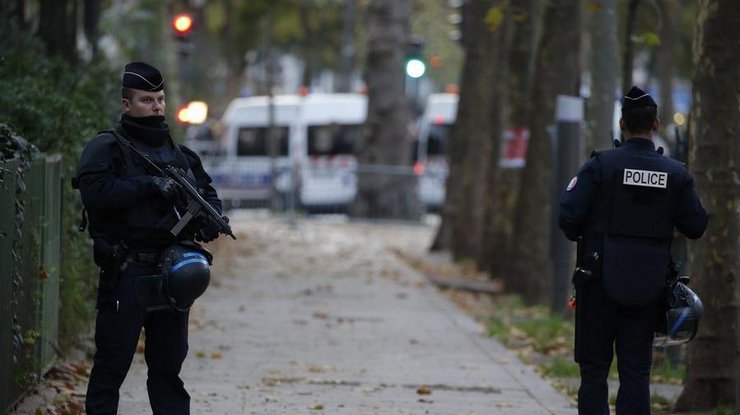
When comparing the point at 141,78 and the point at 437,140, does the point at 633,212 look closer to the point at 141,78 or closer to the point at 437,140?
the point at 141,78

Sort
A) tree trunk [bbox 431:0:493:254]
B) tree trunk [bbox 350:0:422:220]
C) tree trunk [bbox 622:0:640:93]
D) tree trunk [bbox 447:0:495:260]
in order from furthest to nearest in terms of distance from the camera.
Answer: tree trunk [bbox 350:0:422:220]
tree trunk [bbox 447:0:495:260]
tree trunk [bbox 431:0:493:254]
tree trunk [bbox 622:0:640:93]

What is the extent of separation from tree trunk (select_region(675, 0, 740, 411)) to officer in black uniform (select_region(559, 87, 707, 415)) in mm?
1818

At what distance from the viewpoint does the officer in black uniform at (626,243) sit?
697 cm

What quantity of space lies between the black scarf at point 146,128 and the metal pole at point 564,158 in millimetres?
7793

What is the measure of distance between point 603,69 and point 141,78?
23.6 ft

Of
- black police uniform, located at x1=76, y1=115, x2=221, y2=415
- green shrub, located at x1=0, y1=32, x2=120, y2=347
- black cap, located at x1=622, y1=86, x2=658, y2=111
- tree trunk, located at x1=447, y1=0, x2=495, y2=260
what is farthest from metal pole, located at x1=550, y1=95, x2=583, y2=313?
tree trunk, located at x1=447, y1=0, x2=495, y2=260

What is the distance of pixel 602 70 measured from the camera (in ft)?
43.1

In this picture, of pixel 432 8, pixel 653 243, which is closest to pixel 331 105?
pixel 432 8

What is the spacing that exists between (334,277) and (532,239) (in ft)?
11.7

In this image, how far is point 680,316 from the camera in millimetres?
6996

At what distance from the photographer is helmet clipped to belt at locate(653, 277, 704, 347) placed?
7000 mm

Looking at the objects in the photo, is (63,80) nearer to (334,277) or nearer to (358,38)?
(334,277)

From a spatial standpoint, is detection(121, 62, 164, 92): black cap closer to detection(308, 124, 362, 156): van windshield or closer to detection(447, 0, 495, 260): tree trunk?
detection(447, 0, 495, 260): tree trunk

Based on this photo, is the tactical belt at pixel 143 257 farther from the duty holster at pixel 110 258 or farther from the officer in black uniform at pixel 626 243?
the officer in black uniform at pixel 626 243
